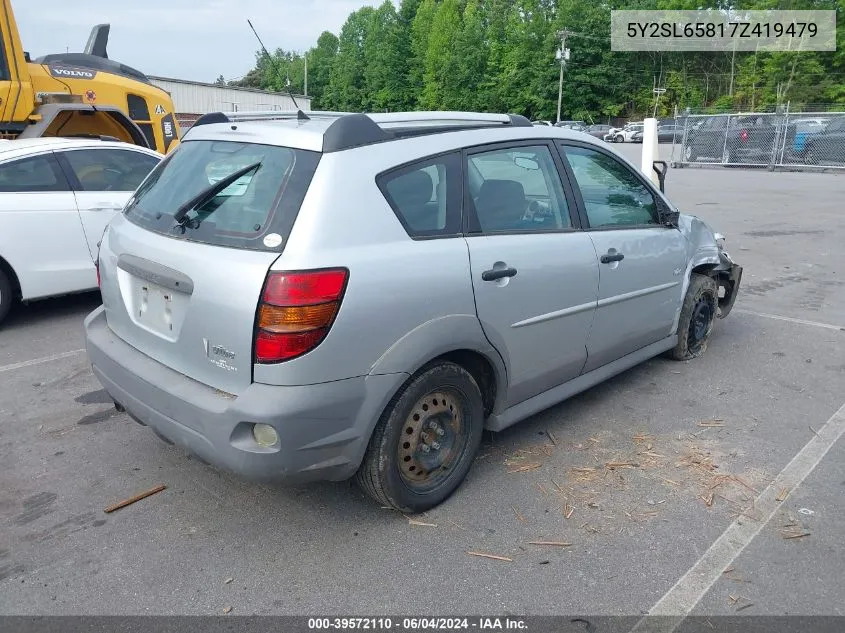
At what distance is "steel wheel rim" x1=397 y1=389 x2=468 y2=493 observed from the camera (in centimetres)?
312

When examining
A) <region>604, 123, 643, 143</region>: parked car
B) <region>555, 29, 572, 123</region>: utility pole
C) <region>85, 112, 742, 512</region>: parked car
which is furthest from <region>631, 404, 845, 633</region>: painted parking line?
<region>555, 29, 572, 123</region>: utility pole

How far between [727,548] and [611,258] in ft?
5.49

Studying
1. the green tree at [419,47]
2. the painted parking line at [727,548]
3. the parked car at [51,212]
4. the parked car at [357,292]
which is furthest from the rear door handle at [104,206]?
the green tree at [419,47]

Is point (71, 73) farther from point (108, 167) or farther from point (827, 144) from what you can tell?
point (827, 144)

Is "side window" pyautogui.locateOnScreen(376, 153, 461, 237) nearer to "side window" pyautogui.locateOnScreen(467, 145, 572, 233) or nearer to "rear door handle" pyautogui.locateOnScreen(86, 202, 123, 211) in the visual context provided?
"side window" pyautogui.locateOnScreen(467, 145, 572, 233)

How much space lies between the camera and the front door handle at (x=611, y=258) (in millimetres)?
3941

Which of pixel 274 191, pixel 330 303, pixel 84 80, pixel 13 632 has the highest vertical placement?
pixel 84 80

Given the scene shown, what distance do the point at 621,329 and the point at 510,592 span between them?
202 cm

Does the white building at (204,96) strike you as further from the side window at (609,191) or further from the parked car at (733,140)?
the side window at (609,191)

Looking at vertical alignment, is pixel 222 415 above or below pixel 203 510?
above

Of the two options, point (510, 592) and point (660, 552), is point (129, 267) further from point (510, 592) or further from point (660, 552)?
point (660, 552)

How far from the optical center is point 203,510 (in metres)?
3.27

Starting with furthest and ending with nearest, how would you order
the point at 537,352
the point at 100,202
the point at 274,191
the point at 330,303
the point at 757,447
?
1. the point at 100,202
2. the point at 757,447
3. the point at 537,352
4. the point at 274,191
5. the point at 330,303

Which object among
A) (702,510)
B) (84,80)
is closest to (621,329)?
(702,510)
